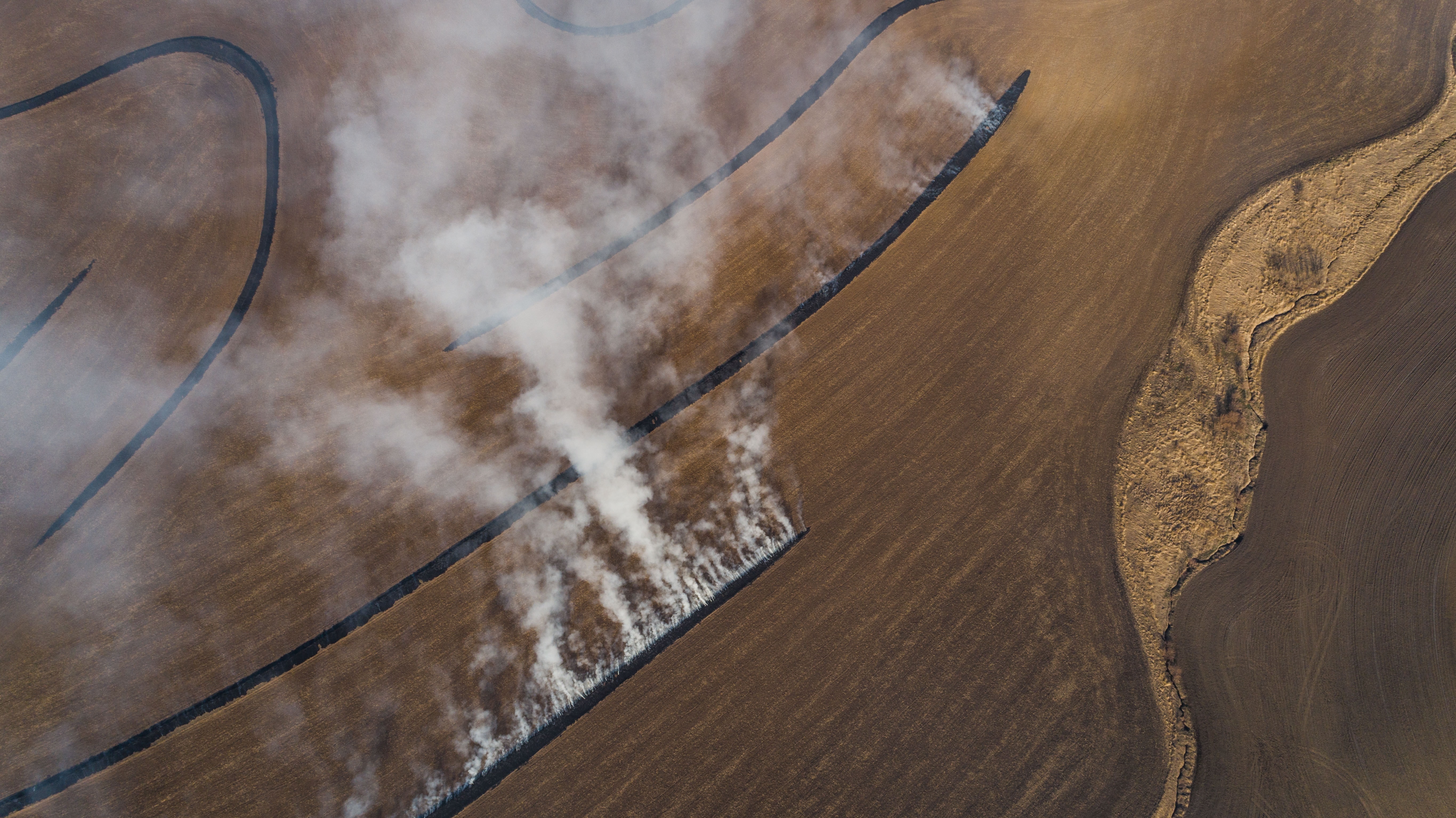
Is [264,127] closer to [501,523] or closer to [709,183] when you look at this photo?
[709,183]

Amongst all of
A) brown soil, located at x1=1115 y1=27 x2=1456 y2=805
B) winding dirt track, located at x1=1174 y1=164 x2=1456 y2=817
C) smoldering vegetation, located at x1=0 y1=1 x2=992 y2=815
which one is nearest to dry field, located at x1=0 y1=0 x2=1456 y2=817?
smoldering vegetation, located at x1=0 y1=1 x2=992 y2=815

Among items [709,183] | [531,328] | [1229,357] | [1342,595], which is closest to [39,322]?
[531,328]

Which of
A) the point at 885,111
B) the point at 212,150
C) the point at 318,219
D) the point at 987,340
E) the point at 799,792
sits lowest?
the point at 799,792

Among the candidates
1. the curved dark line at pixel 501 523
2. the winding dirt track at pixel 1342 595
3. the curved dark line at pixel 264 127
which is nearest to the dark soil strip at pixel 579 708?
the curved dark line at pixel 501 523

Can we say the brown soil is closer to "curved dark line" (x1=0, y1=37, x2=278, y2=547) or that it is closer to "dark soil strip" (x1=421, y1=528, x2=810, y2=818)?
"dark soil strip" (x1=421, y1=528, x2=810, y2=818)

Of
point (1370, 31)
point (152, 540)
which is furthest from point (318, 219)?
point (1370, 31)

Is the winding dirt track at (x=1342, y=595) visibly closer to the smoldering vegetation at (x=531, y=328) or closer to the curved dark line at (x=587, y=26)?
the smoldering vegetation at (x=531, y=328)

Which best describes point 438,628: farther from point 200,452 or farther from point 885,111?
point 885,111
